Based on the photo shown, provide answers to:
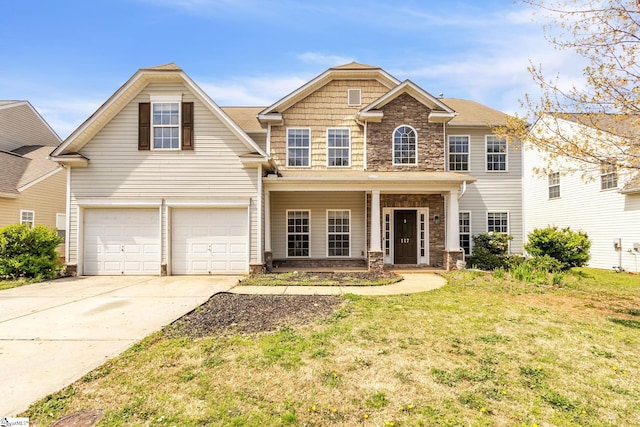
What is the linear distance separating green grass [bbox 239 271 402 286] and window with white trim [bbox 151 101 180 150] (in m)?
5.44

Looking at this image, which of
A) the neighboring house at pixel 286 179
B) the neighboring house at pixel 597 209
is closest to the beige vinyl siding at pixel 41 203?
the neighboring house at pixel 286 179

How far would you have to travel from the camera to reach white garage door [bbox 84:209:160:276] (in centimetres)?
1102

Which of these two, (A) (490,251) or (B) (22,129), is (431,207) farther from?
(B) (22,129)

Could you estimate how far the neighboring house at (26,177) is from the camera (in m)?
14.0

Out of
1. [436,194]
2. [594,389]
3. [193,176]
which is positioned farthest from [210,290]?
[436,194]

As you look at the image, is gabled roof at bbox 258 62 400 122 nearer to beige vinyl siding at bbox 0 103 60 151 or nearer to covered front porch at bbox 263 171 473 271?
covered front porch at bbox 263 171 473 271

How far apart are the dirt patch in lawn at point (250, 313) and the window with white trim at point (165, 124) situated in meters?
6.05

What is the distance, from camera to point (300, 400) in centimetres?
325

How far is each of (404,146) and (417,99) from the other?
196 centimetres

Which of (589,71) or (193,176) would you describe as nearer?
(589,71)

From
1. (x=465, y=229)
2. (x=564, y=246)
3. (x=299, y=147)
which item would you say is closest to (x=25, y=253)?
(x=299, y=147)

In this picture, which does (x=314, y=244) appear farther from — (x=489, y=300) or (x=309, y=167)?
(x=489, y=300)

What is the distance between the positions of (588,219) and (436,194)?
7.01 metres

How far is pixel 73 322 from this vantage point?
580 cm
